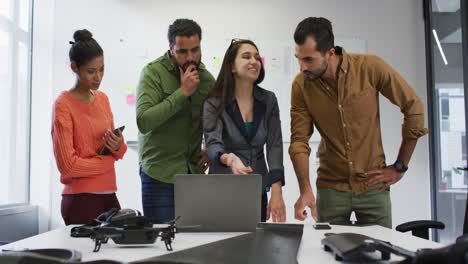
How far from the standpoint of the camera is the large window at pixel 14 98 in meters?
3.85

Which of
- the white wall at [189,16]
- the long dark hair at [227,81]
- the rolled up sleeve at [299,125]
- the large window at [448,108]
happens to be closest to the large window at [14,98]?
the white wall at [189,16]

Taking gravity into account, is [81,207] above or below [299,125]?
below

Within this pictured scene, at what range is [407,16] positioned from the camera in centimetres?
419

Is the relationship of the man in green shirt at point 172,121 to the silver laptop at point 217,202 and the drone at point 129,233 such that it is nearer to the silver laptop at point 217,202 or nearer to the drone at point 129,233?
the silver laptop at point 217,202

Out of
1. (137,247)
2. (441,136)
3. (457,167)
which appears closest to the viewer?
(137,247)

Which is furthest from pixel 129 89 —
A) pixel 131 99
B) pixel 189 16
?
pixel 189 16

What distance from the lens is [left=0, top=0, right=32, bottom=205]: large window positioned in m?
3.85

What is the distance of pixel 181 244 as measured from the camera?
1404mm

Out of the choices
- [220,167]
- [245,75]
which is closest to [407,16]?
[245,75]

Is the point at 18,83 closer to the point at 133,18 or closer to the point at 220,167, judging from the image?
the point at 133,18

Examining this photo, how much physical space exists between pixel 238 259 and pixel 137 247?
356 millimetres

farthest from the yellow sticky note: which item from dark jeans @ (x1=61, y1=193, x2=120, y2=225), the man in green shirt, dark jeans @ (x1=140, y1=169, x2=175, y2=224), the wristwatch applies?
the wristwatch

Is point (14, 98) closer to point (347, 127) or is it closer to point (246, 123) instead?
point (246, 123)

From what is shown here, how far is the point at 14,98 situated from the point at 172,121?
245 centimetres
